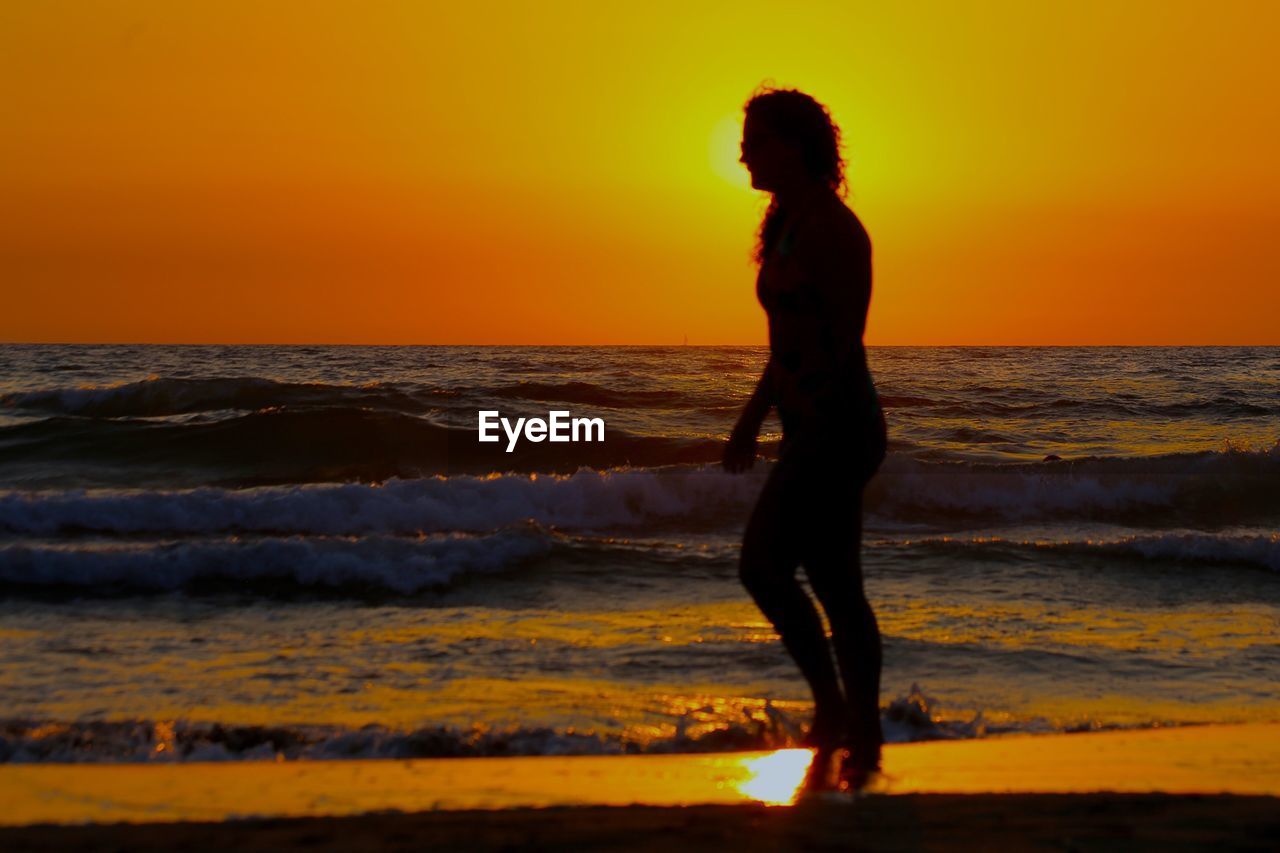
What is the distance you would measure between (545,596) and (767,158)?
13.1ft

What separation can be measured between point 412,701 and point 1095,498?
9.41 m

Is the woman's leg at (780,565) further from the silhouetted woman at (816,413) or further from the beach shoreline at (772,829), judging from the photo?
the beach shoreline at (772,829)

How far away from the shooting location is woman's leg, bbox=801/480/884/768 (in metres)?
3.52

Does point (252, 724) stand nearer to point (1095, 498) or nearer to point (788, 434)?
point (788, 434)

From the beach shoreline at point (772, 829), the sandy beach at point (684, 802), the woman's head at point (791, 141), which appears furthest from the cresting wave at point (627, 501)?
the beach shoreline at point (772, 829)

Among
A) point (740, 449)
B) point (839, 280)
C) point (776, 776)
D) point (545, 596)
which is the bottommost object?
point (545, 596)

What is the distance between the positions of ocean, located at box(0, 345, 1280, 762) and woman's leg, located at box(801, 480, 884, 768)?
58 cm

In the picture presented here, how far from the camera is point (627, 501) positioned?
1177cm

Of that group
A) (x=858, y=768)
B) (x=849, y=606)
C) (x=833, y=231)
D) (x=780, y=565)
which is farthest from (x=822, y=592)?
(x=833, y=231)

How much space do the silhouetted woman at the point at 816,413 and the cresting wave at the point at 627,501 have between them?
23.2 feet

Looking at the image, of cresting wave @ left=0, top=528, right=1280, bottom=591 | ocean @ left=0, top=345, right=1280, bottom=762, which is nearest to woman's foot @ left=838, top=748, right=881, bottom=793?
ocean @ left=0, top=345, right=1280, bottom=762

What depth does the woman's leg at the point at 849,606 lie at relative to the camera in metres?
3.52

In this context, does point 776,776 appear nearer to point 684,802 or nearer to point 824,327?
point 684,802

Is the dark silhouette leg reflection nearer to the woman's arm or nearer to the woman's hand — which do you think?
the woman's hand
